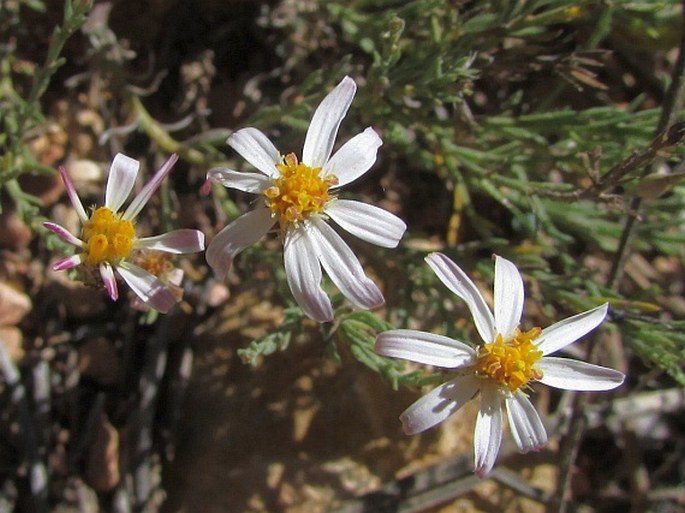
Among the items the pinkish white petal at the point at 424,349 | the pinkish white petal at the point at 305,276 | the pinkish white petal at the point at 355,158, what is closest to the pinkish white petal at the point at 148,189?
the pinkish white petal at the point at 305,276

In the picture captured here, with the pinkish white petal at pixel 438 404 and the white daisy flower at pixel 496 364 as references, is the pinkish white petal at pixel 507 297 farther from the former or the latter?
the pinkish white petal at pixel 438 404

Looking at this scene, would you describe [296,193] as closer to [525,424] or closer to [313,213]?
[313,213]

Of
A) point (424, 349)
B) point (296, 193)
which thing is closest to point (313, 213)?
point (296, 193)

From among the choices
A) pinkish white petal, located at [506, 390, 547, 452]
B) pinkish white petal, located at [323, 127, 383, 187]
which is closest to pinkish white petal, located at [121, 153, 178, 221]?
pinkish white petal, located at [323, 127, 383, 187]

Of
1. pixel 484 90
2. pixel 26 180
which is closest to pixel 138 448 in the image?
pixel 26 180

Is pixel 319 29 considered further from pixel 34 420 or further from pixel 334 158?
pixel 34 420

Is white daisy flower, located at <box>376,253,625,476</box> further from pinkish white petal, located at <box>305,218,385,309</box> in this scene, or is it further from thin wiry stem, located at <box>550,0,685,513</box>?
thin wiry stem, located at <box>550,0,685,513</box>
